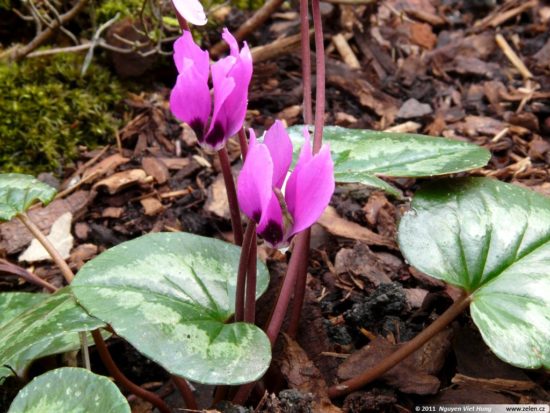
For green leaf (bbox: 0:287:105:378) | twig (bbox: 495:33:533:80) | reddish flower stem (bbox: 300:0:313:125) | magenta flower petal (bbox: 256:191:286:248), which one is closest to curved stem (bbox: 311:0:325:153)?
reddish flower stem (bbox: 300:0:313:125)

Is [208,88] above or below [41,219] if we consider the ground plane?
above

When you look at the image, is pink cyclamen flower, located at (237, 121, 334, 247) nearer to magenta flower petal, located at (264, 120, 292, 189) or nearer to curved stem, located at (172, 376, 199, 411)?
magenta flower petal, located at (264, 120, 292, 189)

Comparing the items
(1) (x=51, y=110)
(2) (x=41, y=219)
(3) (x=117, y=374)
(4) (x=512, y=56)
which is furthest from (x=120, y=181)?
(4) (x=512, y=56)

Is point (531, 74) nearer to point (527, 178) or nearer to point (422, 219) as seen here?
point (527, 178)

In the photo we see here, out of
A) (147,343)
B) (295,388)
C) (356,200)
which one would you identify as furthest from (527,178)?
(147,343)

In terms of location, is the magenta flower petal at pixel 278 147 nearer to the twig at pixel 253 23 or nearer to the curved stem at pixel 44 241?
the curved stem at pixel 44 241

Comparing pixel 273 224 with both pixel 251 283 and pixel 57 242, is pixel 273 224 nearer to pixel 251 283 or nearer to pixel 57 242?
pixel 251 283
